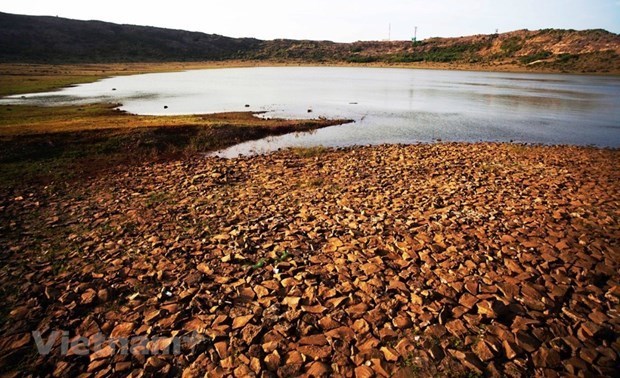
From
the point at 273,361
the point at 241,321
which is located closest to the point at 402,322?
the point at 273,361

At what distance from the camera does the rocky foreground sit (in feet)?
18.3

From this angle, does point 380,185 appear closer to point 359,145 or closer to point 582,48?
point 359,145

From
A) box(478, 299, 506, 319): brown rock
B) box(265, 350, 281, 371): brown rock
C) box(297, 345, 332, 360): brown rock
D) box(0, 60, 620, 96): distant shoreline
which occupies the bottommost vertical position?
box(265, 350, 281, 371): brown rock

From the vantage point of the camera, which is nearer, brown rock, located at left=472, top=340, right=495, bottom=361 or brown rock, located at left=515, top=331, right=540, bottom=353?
brown rock, located at left=472, top=340, right=495, bottom=361

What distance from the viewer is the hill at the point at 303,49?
4070 inches

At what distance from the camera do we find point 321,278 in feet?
24.9

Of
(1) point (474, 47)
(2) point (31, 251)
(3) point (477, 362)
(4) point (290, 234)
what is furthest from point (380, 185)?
(1) point (474, 47)

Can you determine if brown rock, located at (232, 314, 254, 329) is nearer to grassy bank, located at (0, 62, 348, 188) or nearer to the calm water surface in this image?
grassy bank, located at (0, 62, 348, 188)

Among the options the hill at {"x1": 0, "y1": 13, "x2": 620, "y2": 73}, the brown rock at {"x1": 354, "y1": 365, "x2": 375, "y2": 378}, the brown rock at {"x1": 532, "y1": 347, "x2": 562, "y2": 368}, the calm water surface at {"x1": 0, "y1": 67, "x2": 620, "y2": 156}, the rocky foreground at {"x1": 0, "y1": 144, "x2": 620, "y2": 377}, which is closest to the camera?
the brown rock at {"x1": 354, "y1": 365, "x2": 375, "y2": 378}

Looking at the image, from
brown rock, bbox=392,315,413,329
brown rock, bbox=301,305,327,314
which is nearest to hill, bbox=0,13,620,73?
brown rock, bbox=392,315,413,329

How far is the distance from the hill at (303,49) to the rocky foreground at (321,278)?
107832 millimetres

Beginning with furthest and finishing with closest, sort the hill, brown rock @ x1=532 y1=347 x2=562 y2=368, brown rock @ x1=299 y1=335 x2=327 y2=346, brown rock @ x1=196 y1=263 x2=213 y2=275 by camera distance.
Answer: the hill → brown rock @ x1=196 y1=263 x2=213 y2=275 → brown rock @ x1=299 y1=335 x2=327 y2=346 → brown rock @ x1=532 y1=347 x2=562 y2=368

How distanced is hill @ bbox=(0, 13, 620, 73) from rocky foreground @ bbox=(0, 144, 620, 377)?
108m

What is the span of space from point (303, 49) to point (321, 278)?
662ft
